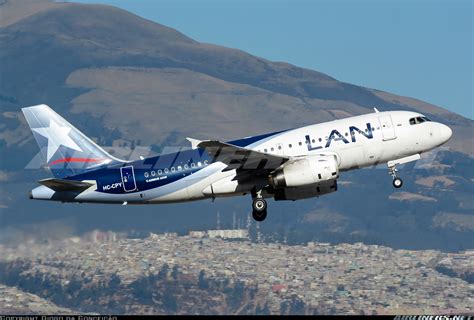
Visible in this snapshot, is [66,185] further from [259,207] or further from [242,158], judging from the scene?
[259,207]

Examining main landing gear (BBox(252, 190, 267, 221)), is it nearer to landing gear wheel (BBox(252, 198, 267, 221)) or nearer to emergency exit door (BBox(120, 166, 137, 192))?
landing gear wheel (BBox(252, 198, 267, 221))

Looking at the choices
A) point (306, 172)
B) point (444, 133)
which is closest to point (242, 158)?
point (306, 172)

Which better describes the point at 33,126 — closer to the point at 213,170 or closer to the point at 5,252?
the point at 213,170

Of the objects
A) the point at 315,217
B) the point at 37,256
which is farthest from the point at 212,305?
the point at 315,217

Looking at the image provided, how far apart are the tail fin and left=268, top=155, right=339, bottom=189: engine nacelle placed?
1100 cm

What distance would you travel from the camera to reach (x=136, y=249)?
119312 mm

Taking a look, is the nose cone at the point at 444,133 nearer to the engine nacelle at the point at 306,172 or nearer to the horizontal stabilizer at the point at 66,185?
the engine nacelle at the point at 306,172

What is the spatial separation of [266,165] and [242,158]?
1575 mm

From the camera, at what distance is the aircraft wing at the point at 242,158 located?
198 ft

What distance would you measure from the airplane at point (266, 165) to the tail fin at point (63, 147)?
191 centimetres

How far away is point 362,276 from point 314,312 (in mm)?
A: 14720

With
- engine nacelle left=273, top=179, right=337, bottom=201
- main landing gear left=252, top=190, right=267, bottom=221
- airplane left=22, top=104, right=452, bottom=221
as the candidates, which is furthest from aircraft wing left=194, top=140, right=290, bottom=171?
engine nacelle left=273, top=179, right=337, bottom=201

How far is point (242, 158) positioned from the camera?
62250 millimetres

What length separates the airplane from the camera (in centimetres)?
6247
